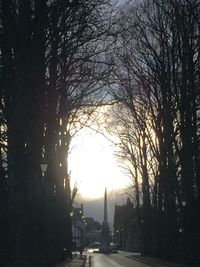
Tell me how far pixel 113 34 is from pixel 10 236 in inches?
336

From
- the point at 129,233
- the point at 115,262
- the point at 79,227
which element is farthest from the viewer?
the point at 79,227

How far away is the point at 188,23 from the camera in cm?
2989

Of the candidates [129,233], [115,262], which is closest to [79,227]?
[129,233]

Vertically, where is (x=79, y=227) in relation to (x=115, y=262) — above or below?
above

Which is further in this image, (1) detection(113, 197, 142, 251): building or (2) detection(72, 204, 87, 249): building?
(1) detection(113, 197, 142, 251): building

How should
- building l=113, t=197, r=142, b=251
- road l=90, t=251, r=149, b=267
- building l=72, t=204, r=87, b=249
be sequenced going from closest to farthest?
road l=90, t=251, r=149, b=267 → building l=72, t=204, r=87, b=249 → building l=113, t=197, r=142, b=251

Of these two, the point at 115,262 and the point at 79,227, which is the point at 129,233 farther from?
the point at 115,262

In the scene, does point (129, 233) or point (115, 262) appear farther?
point (129, 233)

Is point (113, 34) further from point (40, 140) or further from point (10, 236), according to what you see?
point (10, 236)

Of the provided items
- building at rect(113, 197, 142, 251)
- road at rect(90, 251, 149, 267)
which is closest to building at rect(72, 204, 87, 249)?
→ building at rect(113, 197, 142, 251)

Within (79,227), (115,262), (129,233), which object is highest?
(79,227)

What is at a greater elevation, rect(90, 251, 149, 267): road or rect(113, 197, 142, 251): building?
rect(113, 197, 142, 251): building

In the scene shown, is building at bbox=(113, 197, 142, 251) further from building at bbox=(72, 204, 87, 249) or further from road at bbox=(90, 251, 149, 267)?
road at bbox=(90, 251, 149, 267)

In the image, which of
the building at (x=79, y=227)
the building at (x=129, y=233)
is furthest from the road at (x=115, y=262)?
the building at (x=129, y=233)
